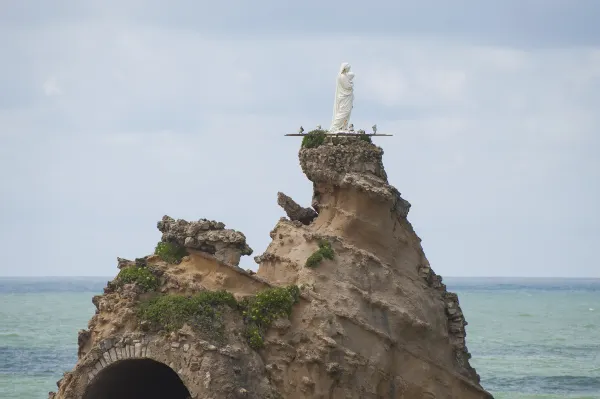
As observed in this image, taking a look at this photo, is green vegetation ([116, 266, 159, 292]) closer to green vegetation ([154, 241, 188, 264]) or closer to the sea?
green vegetation ([154, 241, 188, 264])

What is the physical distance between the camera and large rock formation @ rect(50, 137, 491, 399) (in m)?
31.9

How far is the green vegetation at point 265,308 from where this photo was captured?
32438mm

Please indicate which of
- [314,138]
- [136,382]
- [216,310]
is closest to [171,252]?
[216,310]

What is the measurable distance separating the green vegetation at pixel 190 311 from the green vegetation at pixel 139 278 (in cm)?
42

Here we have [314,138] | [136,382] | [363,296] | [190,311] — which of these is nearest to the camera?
[190,311]

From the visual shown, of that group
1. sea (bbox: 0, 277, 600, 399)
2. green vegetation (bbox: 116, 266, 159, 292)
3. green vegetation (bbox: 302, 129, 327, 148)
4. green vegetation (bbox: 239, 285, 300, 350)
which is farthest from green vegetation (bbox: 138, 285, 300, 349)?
sea (bbox: 0, 277, 600, 399)

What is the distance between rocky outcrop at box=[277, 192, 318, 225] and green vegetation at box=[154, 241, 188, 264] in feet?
9.44

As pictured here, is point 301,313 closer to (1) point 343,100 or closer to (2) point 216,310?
(2) point 216,310

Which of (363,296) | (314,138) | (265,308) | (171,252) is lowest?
(265,308)

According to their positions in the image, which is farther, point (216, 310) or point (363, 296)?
point (363, 296)

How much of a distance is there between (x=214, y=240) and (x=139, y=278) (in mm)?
1812

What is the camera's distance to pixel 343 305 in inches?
1299

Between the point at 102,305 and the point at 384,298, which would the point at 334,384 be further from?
the point at 102,305

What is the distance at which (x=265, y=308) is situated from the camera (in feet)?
107
